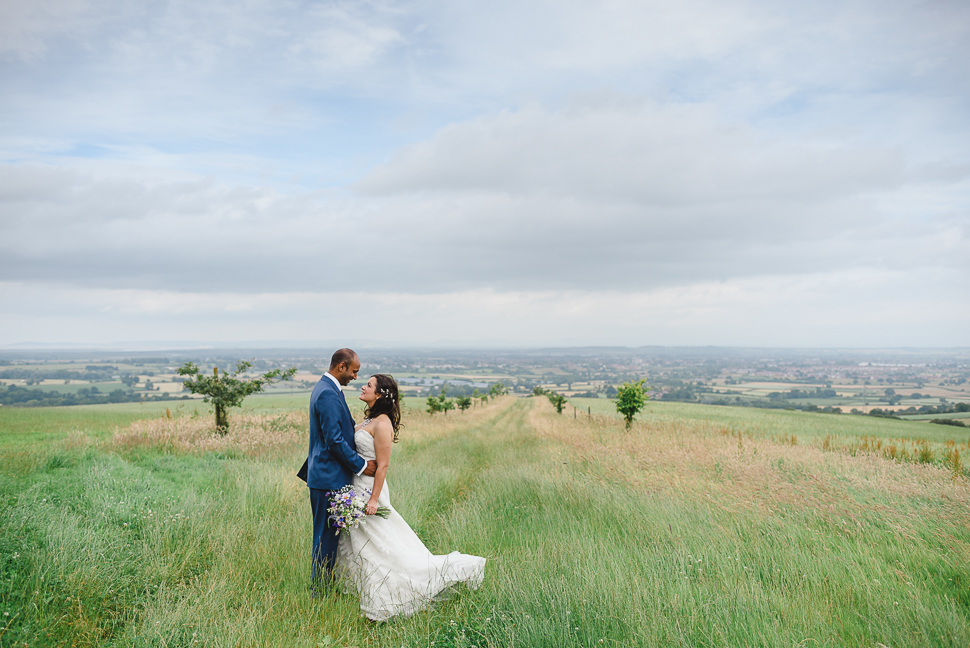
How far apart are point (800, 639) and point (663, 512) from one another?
3.18 m

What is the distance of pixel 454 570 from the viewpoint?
4508 mm

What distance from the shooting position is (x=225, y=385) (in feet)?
48.1

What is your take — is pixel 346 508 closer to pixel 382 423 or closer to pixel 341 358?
pixel 382 423

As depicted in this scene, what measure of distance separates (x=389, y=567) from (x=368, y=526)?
44 cm

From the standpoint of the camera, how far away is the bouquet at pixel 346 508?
13.9ft

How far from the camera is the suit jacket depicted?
431cm

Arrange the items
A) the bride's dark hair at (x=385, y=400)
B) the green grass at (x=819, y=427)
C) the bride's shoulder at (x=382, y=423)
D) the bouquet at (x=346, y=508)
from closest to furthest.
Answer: the bouquet at (x=346, y=508) < the bride's shoulder at (x=382, y=423) < the bride's dark hair at (x=385, y=400) < the green grass at (x=819, y=427)

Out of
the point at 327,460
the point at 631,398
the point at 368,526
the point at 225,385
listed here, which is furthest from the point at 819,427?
the point at 327,460

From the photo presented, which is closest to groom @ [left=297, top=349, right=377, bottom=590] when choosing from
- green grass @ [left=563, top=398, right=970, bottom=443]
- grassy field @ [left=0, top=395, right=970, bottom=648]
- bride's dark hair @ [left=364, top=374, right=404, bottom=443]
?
bride's dark hair @ [left=364, top=374, right=404, bottom=443]

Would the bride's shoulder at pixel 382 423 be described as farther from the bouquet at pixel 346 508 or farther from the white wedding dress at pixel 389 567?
the bouquet at pixel 346 508

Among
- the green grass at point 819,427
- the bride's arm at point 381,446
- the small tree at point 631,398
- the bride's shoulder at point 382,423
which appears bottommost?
the green grass at point 819,427

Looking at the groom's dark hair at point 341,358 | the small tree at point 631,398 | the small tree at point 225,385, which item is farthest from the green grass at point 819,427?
the groom's dark hair at point 341,358

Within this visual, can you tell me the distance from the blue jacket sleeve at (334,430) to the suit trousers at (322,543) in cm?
46

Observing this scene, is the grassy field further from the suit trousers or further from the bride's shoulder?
the bride's shoulder
